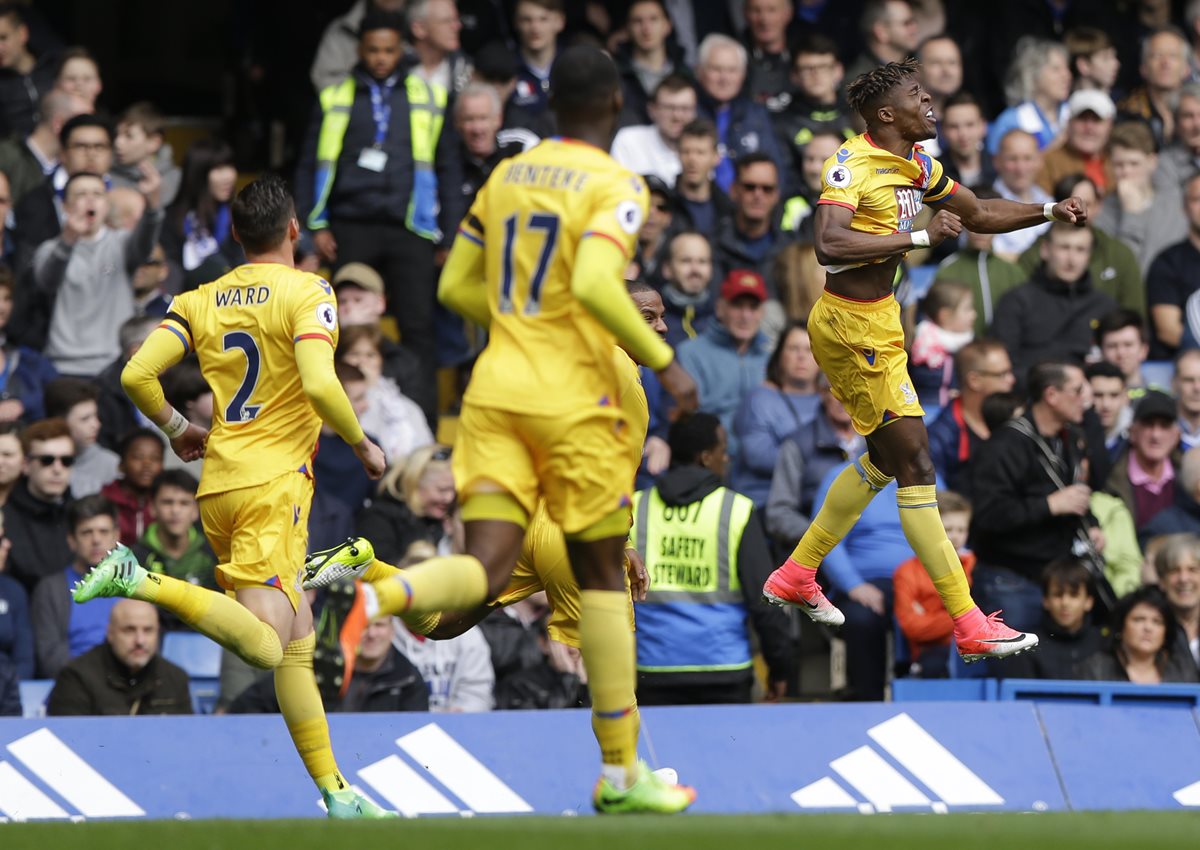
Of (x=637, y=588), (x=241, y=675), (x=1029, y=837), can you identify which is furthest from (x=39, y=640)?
(x=1029, y=837)

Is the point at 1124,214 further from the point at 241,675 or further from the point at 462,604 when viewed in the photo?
the point at 462,604

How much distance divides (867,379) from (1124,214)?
656cm

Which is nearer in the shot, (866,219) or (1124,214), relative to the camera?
(866,219)

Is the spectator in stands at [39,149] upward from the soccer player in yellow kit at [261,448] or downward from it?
upward

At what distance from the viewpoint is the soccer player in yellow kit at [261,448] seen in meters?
8.61

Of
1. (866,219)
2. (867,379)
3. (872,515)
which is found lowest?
(872,515)

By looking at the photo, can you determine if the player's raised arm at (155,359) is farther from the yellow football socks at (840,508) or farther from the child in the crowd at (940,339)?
the child in the crowd at (940,339)

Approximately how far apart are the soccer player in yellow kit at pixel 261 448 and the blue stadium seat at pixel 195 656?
3.06m

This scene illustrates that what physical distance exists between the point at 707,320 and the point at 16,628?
4.69 metres

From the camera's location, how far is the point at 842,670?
12.1 meters

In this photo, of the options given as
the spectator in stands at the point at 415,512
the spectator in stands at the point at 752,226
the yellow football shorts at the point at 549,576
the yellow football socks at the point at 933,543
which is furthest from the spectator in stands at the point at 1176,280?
the yellow football shorts at the point at 549,576

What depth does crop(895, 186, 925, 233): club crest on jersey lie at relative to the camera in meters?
8.80

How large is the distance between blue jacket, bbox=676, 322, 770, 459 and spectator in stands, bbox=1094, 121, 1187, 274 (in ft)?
10.2

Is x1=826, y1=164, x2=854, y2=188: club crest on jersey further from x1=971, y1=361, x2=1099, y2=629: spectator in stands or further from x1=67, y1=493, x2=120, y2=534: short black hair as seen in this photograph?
x1=67, y1=493, x2=120, y2=534: short black hair
